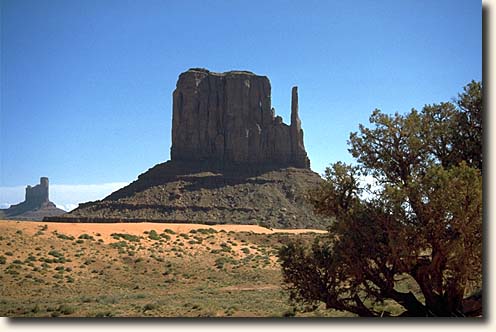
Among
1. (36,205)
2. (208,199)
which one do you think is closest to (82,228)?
(208,199)

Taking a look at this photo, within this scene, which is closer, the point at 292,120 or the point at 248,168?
the point at 248,168

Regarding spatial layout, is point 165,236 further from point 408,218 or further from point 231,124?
point 231,124

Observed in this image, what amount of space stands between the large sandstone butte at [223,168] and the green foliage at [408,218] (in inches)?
2171

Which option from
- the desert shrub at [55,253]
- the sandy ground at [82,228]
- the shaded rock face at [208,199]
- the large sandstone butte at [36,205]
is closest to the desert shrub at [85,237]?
the sandy ground at [82,228]

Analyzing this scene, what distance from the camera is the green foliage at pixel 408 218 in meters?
11.1

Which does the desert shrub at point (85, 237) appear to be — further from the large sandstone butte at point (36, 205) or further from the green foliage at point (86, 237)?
the large sandstone butte at point (36, 205)

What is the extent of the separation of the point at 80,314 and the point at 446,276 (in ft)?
37.1

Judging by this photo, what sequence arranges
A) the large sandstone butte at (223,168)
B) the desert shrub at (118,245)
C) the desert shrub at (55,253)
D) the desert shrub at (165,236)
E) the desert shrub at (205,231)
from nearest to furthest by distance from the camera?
the desert shrub at (55,253), the desert shrub at (118,245), the desert shrub at (165,236), the desert shrub at (205,231), the large sandstone butte at (223,168)

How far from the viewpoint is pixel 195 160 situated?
102688mm

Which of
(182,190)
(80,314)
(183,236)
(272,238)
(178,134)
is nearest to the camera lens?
(80,314)

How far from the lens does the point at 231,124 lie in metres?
110

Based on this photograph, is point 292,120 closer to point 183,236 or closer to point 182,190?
Result: point 182,190

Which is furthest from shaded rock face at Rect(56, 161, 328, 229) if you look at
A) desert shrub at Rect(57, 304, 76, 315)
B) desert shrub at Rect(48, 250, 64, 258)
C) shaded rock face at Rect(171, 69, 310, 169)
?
desert shrub at Rect(57, 304, 76, 315)

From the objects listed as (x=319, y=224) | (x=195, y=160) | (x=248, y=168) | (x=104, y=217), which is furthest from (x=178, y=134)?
(x=319, y=224)
